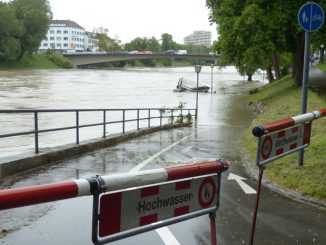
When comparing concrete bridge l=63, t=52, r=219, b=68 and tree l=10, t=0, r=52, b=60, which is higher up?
tree l=10, t=0, r=52, b=60

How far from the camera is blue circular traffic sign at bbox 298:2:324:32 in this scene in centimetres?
755

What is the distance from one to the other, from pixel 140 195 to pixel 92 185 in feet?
1.39

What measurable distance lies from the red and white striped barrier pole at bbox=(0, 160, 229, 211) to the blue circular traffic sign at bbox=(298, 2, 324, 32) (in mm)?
4799

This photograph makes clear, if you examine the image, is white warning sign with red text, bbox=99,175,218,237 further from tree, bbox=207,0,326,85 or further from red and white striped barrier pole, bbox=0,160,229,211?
tree, bbox=207,0,326,85

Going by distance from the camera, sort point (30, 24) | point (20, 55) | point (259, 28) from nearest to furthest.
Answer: point (259, 28) → point (20, 55) → point (30, 24)

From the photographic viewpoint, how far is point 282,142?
5.25 metres

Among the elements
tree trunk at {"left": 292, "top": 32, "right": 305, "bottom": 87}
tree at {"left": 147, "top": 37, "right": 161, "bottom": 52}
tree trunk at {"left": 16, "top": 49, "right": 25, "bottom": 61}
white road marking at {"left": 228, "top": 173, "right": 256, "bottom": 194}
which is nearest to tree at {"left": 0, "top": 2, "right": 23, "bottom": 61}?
tree trunk at {"left": 16, "top": 49, "right": 25, "bottom": 61}

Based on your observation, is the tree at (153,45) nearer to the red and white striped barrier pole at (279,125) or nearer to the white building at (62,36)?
the white building at (62,36)

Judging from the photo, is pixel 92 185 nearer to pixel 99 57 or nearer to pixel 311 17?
pixel 311 17

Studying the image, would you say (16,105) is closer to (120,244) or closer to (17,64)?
(120,244)

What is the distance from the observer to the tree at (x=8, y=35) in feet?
288

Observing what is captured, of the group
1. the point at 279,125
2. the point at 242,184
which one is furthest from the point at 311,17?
the point at 279,125

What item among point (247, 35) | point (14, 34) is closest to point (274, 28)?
point (247, 35)

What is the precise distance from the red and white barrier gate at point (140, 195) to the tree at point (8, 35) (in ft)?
291
